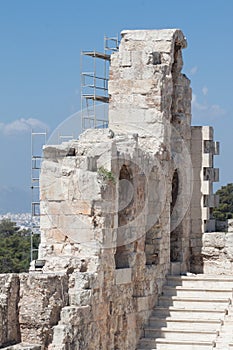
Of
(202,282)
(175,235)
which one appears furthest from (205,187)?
(202,282)

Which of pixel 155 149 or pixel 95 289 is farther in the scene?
pixel 155 149

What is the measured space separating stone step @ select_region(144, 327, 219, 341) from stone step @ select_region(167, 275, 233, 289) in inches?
61.4

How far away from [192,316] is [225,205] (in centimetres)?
3008

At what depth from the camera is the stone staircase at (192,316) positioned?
1788cm

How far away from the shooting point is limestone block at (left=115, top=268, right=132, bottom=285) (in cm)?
1736

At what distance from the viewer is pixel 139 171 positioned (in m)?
18.6

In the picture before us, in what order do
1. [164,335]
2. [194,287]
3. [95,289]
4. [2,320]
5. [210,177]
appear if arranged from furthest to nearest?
[210,177] → [194,287] → [164,335] → [95,289] → [2,320]

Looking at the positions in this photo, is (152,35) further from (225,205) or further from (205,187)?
(225,205)

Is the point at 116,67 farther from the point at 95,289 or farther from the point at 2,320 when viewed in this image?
the point at 2,320

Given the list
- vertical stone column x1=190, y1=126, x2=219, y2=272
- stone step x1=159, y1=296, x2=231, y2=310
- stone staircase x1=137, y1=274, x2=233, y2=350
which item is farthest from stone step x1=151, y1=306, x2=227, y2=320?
vertical stone column x1=190, y1=126, x2=219, y2=272

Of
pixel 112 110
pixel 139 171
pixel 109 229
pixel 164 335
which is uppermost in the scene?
pixel 112 110

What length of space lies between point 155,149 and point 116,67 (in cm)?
202

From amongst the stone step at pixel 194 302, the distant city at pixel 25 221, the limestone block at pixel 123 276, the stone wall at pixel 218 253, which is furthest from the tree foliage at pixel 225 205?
the limestone block at pixel 123 276

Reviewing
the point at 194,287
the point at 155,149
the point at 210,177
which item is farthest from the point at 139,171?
the point at 210,177
